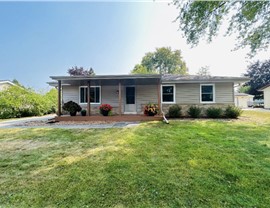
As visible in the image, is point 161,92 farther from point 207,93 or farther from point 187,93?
point 207,93

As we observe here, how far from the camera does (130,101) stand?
1361 centimetres

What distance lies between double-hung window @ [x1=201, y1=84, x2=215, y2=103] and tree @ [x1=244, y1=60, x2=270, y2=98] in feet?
121

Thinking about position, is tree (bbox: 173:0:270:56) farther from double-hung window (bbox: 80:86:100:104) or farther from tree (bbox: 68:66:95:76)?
tree (bbox: 68:66:95:76)

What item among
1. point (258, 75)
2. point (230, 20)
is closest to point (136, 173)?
point (230, 20)

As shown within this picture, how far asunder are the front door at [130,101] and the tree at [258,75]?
4048cm

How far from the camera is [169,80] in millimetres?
12711

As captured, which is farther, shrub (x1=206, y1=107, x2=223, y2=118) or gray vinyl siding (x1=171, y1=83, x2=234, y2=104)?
gray vinyl siding (x1=171, y1=83, x2=234, y2=104)

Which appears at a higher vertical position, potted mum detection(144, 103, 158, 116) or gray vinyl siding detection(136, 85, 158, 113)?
gray vinyl siding detection(136, 85, 158, 113)

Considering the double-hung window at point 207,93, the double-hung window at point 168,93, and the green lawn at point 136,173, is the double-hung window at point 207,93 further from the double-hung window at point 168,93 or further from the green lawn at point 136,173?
the green lawn at point 136,173

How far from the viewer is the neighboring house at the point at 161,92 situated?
12.5m

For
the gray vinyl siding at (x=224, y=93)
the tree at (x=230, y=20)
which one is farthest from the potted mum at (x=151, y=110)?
the gray vinyl siding at (x=224, y=93)

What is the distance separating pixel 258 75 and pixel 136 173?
5085 cm

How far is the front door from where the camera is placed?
1355cm

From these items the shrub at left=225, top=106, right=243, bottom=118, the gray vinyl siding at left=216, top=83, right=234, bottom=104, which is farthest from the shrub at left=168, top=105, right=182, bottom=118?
the shrub at left=225, top=106, right=243, bottom=118
